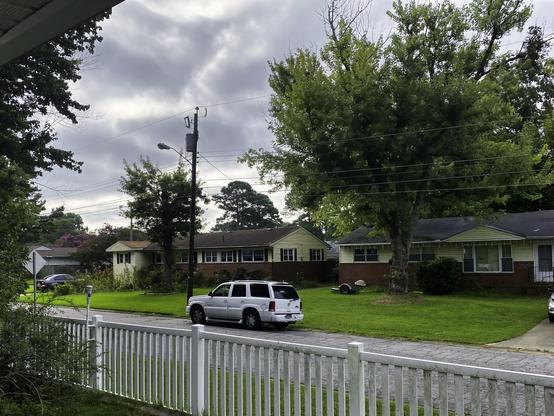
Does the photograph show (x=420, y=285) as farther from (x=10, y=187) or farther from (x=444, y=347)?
(x=10, y=187)

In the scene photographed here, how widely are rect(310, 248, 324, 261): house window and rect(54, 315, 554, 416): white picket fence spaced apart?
3920 cm

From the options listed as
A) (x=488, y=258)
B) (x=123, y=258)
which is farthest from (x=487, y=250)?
(x=123, y=258)

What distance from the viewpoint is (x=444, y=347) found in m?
14.2

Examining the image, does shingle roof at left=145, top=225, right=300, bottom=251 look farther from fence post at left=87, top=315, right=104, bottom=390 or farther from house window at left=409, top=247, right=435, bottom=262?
fence post at left=87, top=315, right=104, bottom=390

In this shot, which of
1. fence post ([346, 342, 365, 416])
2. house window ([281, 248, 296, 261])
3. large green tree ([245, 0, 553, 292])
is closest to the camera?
fence post ([346, 342, 365, 416])

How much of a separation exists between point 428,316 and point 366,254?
16.8m

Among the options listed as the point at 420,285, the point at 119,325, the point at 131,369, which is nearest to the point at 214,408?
the point at 131,369

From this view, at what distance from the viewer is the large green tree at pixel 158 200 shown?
3622 cm

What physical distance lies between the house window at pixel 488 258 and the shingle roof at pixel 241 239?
54.4 feet

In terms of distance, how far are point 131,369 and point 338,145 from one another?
62.0ft

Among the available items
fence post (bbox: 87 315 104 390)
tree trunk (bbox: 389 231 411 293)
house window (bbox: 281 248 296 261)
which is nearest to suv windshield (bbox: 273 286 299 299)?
tree trunk (bbox: 389 231 411 293)

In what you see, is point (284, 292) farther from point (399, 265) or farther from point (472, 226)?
point (472, 226)

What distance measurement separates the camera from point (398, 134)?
81.3 ft

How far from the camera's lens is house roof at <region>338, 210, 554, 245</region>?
2944 cm
